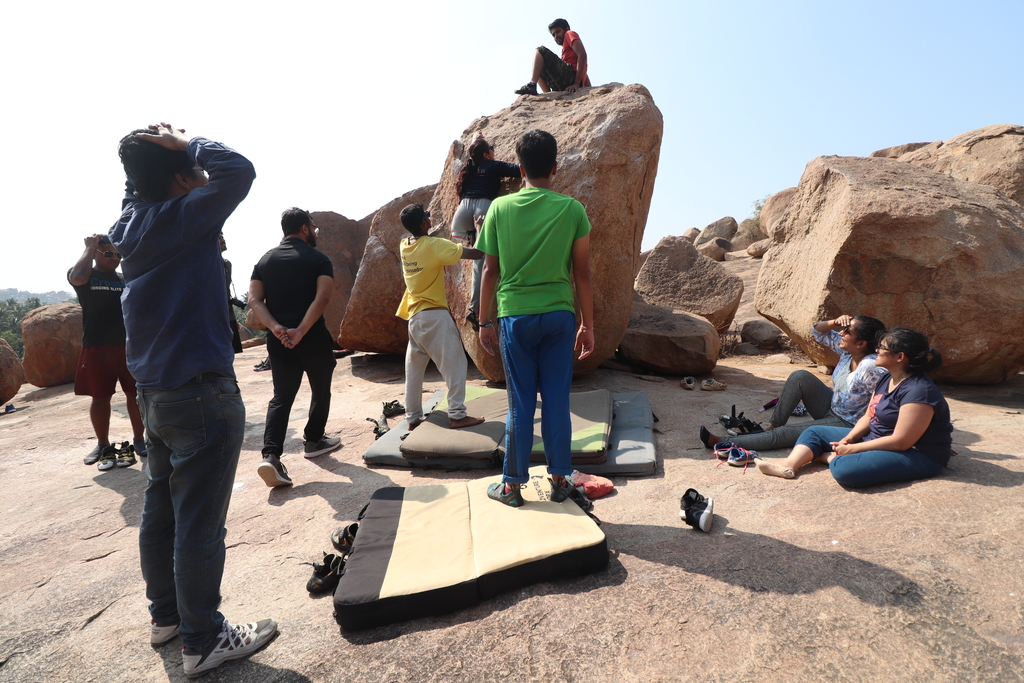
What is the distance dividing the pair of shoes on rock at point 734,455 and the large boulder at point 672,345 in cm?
270

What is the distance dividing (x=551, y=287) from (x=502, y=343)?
37 centimetres

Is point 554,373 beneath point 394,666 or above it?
above

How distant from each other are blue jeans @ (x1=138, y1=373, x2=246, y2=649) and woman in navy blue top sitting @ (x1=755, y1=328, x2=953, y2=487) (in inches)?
110

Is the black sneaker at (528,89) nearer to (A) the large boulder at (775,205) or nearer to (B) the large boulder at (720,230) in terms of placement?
(A) the large boulder at (775,205)

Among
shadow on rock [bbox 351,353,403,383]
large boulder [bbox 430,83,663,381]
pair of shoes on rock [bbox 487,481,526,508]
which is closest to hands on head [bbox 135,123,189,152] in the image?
pair of shoes on rock [bbox 487,481,526,508]

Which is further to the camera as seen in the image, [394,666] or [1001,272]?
[1001,272]

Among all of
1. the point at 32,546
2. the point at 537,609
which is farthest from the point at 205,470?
the point at 32,546

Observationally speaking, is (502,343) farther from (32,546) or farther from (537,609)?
(32,546)

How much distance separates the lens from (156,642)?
1.91 metres

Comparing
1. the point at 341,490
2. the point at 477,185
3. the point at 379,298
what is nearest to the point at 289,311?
the point at 341,490

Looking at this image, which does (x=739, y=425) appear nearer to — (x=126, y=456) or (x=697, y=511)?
(x=697, y=511)

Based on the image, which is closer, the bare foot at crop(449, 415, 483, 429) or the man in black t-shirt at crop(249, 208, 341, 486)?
the man in black t-shirt at crop(249, 208, 341, 486)

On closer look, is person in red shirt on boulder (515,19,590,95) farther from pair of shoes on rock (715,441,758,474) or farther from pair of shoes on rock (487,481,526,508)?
pair of shoes on rock (487,481,526,508)

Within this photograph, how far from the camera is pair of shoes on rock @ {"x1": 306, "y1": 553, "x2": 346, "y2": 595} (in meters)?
2.17
